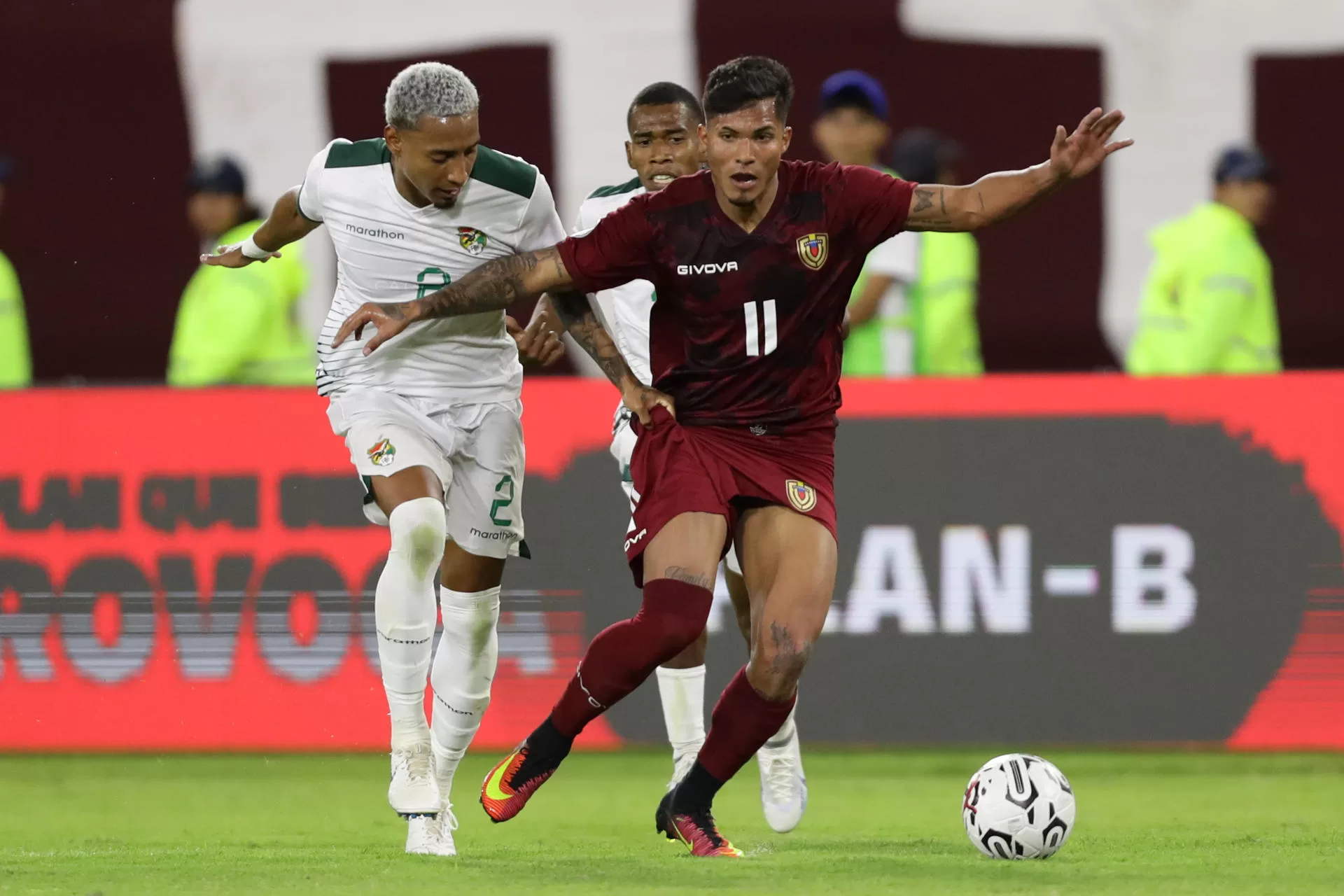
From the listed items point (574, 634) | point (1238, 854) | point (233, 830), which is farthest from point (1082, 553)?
point (233, 830)

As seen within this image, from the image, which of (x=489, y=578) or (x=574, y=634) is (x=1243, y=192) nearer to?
(x=574, y=634)

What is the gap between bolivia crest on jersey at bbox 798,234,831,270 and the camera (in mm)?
5934

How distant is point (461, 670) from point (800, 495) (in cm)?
132

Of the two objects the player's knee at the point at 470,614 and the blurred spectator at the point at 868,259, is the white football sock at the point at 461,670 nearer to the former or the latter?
the player's knee at the point at 470,614

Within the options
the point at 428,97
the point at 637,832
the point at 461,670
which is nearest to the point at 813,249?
the point at 428,97

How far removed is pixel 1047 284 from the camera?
12.5 meters

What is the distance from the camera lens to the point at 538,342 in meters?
6.90

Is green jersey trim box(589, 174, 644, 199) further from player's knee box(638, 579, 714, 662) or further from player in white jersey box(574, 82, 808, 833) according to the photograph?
player's knee box(638, 579, 714, 662)

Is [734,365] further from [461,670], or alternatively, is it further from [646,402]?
[461,670]

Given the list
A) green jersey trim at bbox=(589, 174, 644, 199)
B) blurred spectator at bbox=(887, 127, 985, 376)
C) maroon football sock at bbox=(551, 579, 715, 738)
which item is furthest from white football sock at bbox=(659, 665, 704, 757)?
blurred spectator at bbox=(887, 127, 985, 376)

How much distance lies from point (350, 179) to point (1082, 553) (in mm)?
4062

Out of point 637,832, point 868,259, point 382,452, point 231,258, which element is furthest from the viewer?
point 868,259

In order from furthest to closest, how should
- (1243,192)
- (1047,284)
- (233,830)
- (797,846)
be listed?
1. (1047,284)
2. (1243,192)
3. (233,830)
4. (797,846)

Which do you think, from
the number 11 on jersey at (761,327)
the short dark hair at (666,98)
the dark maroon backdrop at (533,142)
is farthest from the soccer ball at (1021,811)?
the dark maroon backdrop at (533,142)
